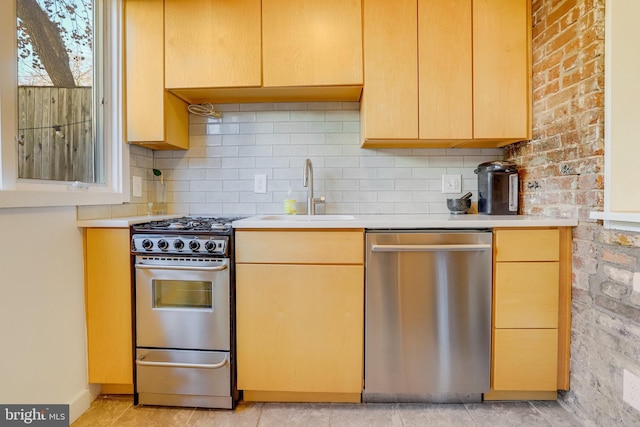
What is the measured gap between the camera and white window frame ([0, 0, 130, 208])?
1.31m

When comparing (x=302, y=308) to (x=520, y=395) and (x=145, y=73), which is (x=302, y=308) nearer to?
(x=520, y=395)

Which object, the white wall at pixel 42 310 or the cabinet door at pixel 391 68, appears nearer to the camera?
the white wall at pixel 42 310

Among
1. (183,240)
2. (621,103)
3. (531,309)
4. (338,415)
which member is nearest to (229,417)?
(338,415)

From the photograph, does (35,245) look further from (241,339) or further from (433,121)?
(433,121)

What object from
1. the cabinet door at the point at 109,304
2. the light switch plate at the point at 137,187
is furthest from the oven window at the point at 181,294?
the light switch plate at the point at 137,187

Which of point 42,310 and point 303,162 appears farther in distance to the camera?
point 303,162

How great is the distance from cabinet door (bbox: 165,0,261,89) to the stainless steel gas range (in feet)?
2.84

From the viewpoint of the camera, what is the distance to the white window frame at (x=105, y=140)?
131cm

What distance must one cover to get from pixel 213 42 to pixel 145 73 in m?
0.43

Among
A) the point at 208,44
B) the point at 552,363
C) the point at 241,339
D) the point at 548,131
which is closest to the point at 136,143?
the point at 208,44

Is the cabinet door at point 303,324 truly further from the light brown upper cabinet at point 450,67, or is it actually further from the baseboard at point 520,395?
the light brown upper cabinet at point 450,67

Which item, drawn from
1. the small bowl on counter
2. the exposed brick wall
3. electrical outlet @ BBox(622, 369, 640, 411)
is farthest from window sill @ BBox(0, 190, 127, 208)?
electrical outlet @ BBox(622, 369, 640, 411)

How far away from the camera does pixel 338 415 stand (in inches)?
63.5

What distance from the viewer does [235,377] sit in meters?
1.65
